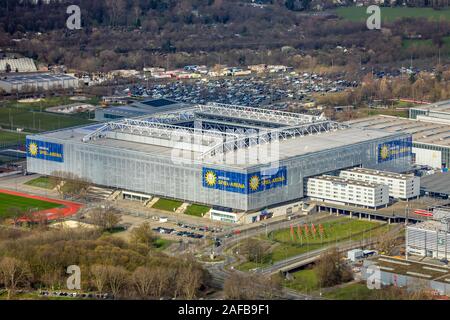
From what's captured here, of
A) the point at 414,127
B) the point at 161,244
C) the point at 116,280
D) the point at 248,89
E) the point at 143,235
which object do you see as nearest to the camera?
the point at 116,280

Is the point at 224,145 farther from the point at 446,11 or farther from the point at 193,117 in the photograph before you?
the point at 446,11

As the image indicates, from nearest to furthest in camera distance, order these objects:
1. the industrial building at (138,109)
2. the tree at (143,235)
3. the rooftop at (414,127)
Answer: the tree at (143,235) < the rooftop at (414,127) < the industrial building at (138,109)

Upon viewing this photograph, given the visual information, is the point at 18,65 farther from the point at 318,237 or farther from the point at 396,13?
the point at 318,237

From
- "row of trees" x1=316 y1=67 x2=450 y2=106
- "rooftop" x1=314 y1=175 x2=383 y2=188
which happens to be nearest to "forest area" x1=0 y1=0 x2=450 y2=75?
"row of trees" x1=316 y1=67 x2=450 y2=106

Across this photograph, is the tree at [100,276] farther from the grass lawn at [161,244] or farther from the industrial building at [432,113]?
the industrial building at [432,113]

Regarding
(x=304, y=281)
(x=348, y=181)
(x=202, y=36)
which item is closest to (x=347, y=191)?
(x=348, y=181)

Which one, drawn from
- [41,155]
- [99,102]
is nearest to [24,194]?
[41,155]
